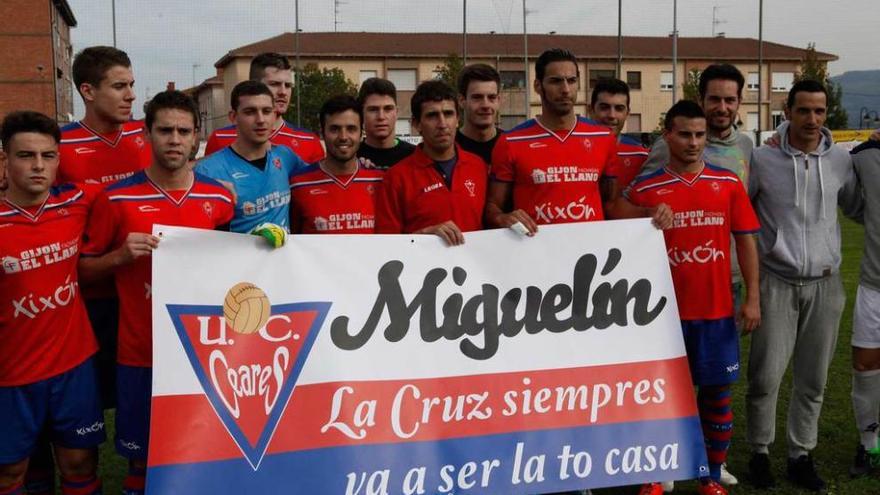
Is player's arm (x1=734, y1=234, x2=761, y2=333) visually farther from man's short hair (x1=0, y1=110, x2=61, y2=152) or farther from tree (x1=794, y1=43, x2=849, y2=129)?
tree (x1=794, y1=43, x2=849, y2=129)

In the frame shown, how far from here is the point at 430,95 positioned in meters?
4.43

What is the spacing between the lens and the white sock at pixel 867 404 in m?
5.07

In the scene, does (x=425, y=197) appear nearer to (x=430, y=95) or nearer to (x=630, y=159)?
(x=430, y=95)

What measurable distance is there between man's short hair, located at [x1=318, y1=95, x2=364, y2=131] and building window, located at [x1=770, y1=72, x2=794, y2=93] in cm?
5526

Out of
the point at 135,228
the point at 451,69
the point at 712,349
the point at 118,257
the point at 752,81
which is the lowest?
the point at 712,349

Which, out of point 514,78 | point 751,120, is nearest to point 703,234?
point 514,78

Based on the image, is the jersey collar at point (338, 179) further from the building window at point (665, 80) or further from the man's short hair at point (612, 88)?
→ the building window at point (665, 80)

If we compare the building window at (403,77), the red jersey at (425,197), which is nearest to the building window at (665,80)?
the building window at (403,77)

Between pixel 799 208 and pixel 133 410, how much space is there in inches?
148

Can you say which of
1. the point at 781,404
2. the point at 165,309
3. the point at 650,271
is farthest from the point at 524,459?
the point at 781,404

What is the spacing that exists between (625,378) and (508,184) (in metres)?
1.19

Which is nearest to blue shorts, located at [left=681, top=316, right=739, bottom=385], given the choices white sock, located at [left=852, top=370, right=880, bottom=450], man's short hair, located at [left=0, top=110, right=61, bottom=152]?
white sock, located at [left=852, top=370, right=880, bottom=450]

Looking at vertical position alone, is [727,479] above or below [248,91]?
below

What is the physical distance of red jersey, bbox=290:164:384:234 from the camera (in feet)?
14.9
